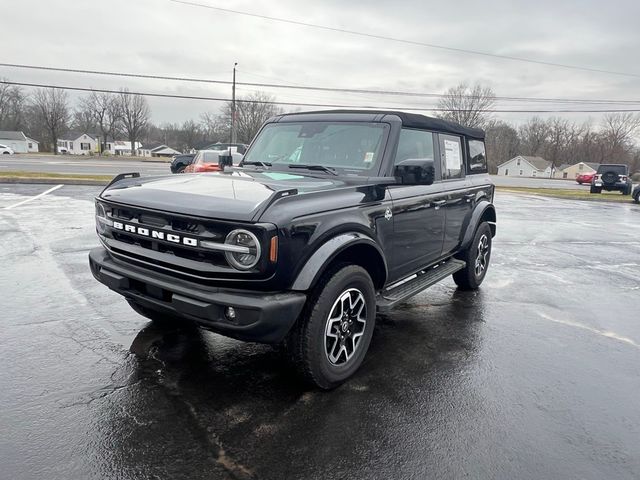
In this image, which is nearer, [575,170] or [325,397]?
[325,397]

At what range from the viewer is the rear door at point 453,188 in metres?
4.89

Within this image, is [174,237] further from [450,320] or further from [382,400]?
[450,320]

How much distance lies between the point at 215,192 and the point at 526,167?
100895 mm

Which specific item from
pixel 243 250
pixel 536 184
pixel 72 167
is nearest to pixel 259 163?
pixel 243 250

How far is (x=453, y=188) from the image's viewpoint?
4996 mm

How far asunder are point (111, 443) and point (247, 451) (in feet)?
2.63

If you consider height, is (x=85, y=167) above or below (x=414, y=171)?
below

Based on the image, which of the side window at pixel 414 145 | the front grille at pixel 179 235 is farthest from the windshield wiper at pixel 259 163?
the front grille at pixel 179 235

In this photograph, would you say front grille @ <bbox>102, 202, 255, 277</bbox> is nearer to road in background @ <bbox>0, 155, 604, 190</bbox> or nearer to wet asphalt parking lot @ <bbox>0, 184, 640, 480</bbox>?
wet asphalt parking lot @ <bbox>0, 184, 640, 480</bbox>

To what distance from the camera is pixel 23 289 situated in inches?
203

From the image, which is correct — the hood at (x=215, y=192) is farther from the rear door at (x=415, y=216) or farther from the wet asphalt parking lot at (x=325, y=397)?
the wet asphalt parking lot at (x=325, y=397)

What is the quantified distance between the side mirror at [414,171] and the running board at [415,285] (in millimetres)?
989

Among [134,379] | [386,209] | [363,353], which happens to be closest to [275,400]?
[363,353]

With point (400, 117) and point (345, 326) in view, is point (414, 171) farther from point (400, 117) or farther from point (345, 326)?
point (345, 326)
